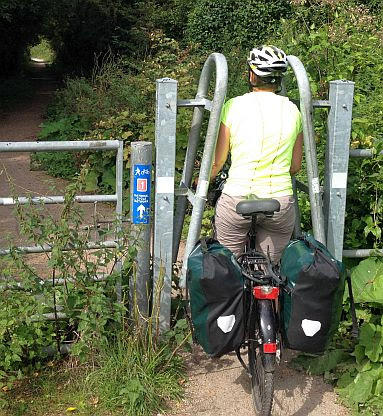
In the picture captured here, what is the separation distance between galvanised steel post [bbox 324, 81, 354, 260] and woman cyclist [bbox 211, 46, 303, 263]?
13.5 inches

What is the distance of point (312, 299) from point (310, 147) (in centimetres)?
97

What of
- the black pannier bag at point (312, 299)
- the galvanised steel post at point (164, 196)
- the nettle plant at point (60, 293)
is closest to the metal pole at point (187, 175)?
the galvanised steel post at point (164, 196)

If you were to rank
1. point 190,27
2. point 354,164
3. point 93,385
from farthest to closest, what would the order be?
point 190,27 < point 354,164 < point 93,385

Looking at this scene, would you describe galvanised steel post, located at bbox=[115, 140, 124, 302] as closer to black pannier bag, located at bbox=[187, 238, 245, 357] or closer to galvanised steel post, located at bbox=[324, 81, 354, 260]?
black pannier bag, located at bbox=[187, 238, 245, 357]

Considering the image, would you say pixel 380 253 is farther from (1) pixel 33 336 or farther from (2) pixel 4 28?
(2) pixel 4 28

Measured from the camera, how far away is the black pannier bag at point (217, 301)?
3.41 meters

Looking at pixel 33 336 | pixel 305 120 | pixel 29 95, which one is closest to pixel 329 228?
pixel 305 120

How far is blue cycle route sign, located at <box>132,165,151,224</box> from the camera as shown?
159 inches

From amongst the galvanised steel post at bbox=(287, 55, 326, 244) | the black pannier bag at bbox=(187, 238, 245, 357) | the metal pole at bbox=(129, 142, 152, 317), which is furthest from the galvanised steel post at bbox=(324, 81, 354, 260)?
the metal pole at bbox=(129, 142, 152, 317)

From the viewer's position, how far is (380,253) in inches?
173

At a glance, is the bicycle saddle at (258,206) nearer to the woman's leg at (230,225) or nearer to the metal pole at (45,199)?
the woman's leg at (230,225)

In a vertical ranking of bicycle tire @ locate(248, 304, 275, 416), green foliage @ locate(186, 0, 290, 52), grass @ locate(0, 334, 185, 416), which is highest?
green foliage @ locate(186, 0, 290, 52)

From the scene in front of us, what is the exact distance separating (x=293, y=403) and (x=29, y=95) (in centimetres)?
1893

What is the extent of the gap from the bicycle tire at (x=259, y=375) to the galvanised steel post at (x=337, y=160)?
0.93m
